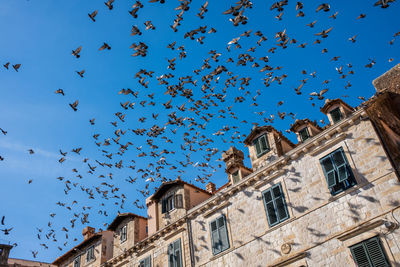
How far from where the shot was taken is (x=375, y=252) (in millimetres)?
12664

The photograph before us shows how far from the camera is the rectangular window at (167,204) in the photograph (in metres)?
22.0

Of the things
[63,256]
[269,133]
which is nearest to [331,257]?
[269,133]

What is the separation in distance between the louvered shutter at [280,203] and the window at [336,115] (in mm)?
3770

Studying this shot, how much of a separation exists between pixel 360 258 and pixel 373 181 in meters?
2.78

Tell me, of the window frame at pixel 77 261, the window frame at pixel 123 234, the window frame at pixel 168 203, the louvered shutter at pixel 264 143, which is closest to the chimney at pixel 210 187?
the window frame at pixel 168 203

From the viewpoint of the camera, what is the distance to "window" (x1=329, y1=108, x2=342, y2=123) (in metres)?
16.5

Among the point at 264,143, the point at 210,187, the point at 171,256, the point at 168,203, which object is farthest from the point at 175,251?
the point at 264,143

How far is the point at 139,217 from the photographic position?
24469 millimetres

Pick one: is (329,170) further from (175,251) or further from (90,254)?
(90,254)

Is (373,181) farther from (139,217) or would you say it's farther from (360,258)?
(139,217)

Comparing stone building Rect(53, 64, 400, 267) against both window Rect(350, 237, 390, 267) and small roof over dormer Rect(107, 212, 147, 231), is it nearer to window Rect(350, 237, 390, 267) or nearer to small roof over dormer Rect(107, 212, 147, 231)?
window Rect(350, 237, 390, 267)

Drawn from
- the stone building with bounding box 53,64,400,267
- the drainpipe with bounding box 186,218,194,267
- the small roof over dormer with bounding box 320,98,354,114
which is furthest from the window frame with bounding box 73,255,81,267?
the small roof over dormer with bounding box 320,98,354,114

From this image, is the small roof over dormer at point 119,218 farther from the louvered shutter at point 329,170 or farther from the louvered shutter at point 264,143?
the louvered shutter at point 329,170

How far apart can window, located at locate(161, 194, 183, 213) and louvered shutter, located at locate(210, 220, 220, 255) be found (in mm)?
2941
